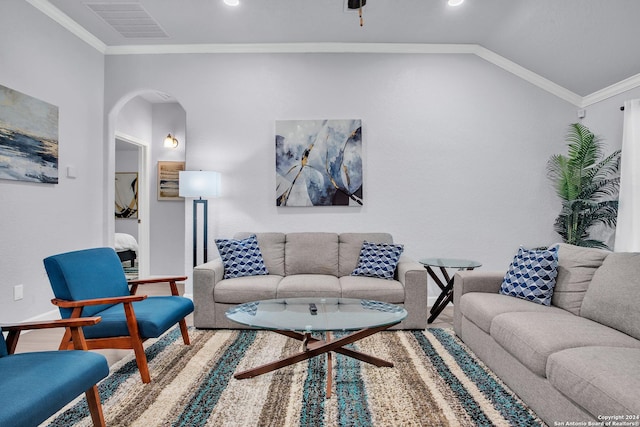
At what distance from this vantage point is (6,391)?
138 centimetres

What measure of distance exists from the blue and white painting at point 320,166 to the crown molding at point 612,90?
8.46 ft

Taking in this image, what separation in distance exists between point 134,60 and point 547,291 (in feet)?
15.7

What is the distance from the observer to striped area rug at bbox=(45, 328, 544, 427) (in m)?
1.92

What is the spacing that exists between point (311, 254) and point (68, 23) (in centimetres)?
341

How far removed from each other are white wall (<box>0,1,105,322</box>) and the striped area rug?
1498 mm

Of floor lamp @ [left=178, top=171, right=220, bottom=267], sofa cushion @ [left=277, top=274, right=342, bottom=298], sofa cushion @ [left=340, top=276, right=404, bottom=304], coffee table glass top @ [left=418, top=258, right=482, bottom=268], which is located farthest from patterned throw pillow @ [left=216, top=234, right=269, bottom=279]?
coffee table glass top @ [left=418, top=258, right=482, bottom=268]

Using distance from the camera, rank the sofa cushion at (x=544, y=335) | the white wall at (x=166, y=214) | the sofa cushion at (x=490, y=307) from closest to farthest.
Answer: the sofa cushion at (x=544, y=335)
the sofa cushion at (x=490, y=307)
the white wall at (x=166, y=214)

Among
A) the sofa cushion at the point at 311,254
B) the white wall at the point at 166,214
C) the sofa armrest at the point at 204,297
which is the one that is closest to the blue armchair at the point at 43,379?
the sofa armrest at the point at 204,297

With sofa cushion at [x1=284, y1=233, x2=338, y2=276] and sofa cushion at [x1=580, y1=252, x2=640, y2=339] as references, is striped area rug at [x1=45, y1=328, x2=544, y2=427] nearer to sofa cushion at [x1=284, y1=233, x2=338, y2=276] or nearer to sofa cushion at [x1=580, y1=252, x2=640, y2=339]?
sofa cushion at [x1=580, y1=252, x2=640, y2=339]

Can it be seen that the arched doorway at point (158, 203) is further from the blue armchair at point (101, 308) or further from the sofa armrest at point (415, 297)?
the sofa armrest at point (415, 297)

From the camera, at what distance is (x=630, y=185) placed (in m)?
3.62

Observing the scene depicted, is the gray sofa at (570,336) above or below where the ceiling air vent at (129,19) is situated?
below

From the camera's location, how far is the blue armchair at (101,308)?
231cm

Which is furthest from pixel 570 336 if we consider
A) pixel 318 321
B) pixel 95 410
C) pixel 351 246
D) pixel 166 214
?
pixel 166 214
